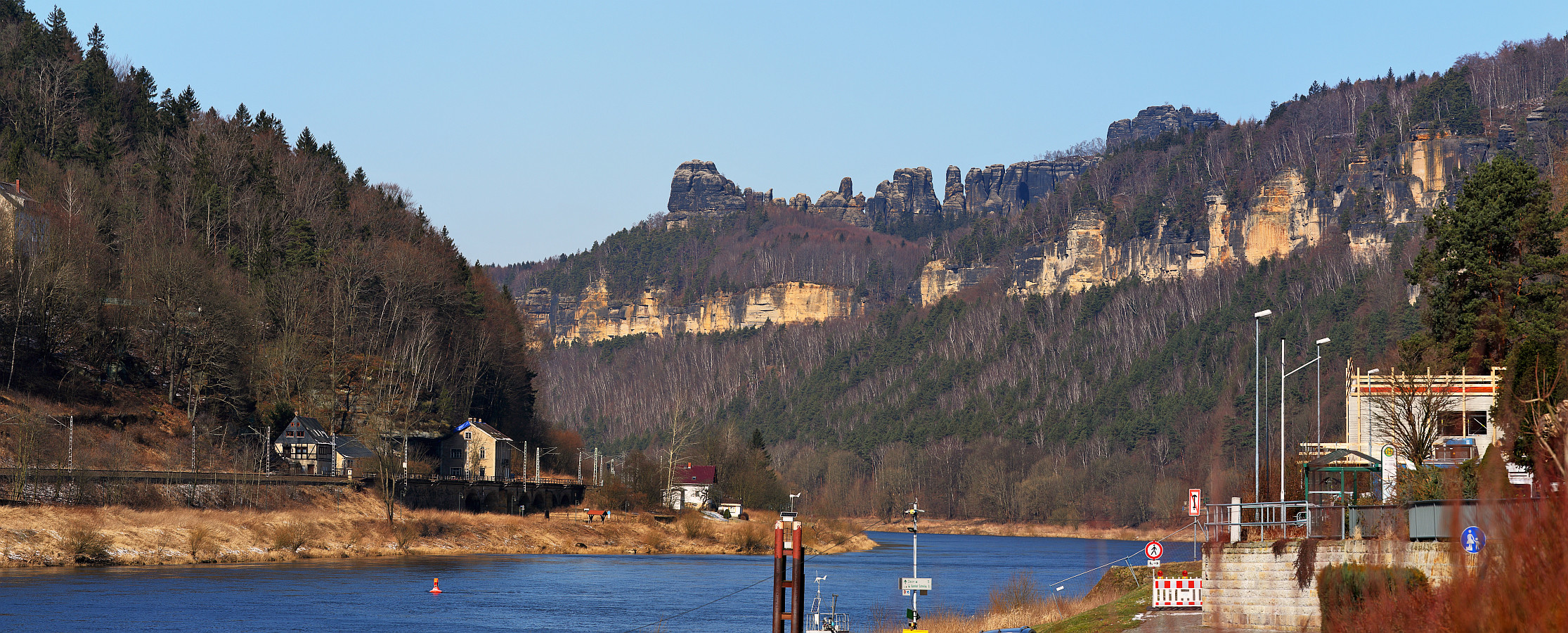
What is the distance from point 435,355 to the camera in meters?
108

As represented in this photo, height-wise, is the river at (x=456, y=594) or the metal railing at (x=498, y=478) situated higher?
the metal railing at (x=498, y=478)

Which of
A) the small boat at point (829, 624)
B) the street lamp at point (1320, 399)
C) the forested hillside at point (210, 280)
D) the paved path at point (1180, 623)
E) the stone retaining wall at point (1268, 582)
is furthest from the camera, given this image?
the street lamp at point (1320, 399)

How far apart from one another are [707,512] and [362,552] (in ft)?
151

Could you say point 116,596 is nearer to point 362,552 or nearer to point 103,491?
point 103,491

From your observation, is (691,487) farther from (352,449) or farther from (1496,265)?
(1496,265)

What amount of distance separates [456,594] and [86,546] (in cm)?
1709

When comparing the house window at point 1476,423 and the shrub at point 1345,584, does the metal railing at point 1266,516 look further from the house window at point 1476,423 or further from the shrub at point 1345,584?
the house window at point 1476,423

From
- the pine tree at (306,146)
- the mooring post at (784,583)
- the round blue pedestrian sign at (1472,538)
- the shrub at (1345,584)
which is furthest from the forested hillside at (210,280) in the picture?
the round blue pedestrian sign at (1472,538)

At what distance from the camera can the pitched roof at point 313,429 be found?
8981cm

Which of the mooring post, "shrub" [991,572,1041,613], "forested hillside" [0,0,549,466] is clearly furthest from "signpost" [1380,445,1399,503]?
"forested hillside" [0,0,549,466]

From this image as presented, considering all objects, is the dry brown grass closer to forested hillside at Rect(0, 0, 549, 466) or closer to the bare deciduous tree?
the bare deciduous tree

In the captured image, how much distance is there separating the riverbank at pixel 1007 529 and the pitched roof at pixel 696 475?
39087 millimetres

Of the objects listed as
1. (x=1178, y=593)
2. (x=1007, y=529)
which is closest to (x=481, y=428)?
(x=1178, y=593)

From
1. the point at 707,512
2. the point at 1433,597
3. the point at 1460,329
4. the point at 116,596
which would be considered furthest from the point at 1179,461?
the point at 1433,597
